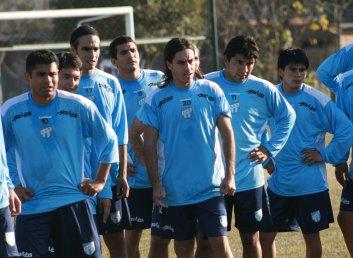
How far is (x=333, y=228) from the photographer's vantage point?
1148 cm

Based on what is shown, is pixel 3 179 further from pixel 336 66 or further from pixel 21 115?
pixel 336 66

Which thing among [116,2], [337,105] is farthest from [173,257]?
[116,2]

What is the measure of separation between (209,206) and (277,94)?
4.16 ft

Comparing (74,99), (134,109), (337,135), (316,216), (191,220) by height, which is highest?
(74,99)

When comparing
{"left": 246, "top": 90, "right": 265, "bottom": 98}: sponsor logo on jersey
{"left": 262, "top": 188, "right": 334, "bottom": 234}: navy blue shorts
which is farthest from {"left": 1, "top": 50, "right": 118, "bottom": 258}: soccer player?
{"left": 262, "top": 188, "right": 334, "bottom": 234}: navy blue shorts

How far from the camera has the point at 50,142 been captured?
23.7 feet

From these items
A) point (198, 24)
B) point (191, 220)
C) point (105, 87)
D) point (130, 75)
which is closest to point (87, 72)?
point (105, 87)

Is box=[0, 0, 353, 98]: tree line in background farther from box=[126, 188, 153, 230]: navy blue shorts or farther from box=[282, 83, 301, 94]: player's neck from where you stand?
box=[282, 83, 301, 94]: player's neck

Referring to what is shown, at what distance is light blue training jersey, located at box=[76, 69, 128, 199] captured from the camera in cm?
855

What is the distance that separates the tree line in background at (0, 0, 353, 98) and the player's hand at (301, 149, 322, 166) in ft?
28.2

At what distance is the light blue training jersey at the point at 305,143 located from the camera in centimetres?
880

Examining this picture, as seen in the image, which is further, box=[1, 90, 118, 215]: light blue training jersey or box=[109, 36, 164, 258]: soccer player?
box=[109, 36, 164, 258]: soccer player

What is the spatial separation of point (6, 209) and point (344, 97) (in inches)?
130

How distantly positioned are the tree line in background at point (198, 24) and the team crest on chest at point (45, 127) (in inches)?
402
